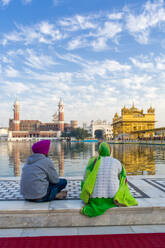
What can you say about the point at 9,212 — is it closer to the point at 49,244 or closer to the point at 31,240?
the point at 31,240

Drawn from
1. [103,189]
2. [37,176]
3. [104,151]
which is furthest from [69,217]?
[104,151]

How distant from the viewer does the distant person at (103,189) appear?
336 centimetres

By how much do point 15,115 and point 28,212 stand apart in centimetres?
11129

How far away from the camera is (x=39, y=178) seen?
351 centimetres

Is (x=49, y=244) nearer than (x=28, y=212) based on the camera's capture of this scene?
Yes

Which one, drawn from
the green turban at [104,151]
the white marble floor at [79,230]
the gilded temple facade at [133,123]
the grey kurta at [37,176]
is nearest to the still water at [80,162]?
the green turban at [104,151]

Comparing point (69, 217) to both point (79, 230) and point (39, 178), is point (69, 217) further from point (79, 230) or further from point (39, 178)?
point (39, 178)

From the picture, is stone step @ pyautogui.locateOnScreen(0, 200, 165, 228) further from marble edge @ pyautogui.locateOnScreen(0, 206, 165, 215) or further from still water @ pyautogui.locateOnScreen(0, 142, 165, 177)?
still water @ pyautogui.locateOnScreen(0, 142, 165, 177)

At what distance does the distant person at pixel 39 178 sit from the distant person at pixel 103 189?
0.60 metres

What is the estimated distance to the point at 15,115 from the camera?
110125 mm

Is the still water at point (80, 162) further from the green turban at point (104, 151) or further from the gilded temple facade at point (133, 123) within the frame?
the gilded temple facade at point (133, 123)

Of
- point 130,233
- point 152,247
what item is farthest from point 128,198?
point 152,247

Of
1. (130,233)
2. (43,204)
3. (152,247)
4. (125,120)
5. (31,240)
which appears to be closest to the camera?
(152,247)

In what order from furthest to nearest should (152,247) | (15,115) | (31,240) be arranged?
(15,115) → (31,240) → (152,247)
